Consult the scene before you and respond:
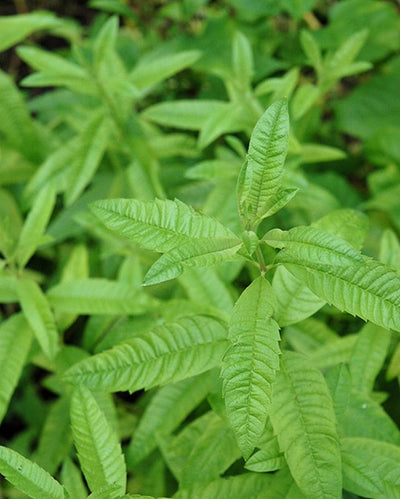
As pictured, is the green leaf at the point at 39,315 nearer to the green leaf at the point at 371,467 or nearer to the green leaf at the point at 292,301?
the green leaf at the point at 292,301

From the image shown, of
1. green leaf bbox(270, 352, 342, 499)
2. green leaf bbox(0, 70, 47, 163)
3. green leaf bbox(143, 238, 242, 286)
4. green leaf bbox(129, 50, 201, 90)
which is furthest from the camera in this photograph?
green leaf bbox(0, 70, 47, 163)

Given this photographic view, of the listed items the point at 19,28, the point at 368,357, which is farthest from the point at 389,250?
the point at 19,28

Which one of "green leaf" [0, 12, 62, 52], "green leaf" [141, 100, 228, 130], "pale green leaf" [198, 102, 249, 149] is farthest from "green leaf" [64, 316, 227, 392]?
"green leaf" [0, 12, 62, 52]

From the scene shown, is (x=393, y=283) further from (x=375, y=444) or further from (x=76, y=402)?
(x=76, y=402)

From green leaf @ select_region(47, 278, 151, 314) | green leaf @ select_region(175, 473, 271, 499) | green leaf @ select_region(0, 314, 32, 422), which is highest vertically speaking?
green leaf @ select_region(47, 278, 151, 314)

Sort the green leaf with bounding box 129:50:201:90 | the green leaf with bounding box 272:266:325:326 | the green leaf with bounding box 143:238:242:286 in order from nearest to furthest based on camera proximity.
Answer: the green leaf with bounding box 143:238:242:286 < the green leaf with bounding box 272:266:325:326 < the green leaf with bounding box 129:50:201:90

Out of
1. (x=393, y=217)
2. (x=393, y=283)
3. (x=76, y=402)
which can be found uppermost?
(x=393, y=283)

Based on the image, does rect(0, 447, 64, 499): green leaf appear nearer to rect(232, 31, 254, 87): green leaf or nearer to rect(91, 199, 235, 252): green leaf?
rect(91, 199, 235, 252): green leaf

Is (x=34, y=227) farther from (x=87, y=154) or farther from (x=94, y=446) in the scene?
(x=94, y=446)

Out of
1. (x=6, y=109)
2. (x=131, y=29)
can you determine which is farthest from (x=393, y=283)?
(x=131, y=29)
